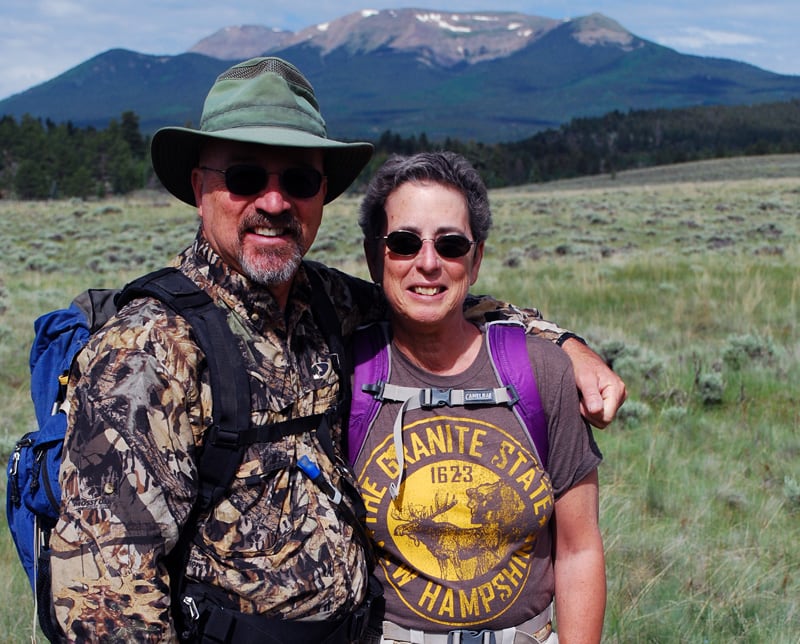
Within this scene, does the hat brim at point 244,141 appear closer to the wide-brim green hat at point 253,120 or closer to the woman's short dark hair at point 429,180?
the wide-brim green hat at point 253,120

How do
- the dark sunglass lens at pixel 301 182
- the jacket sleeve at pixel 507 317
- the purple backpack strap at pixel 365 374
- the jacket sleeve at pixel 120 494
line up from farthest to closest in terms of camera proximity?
the jacket sleeve at pixel 507 317 < the purple backpack strap at pixel 365 374 < the dark sunglass lens at pixel 301 182 < the jacket sleeve at pixel 120 494

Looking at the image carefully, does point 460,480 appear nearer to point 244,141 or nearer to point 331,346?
point 331,346

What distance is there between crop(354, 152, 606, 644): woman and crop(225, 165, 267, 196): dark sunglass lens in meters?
0.48

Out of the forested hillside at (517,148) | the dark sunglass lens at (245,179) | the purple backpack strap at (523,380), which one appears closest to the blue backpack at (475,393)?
the purple backpack strap at (523,380)

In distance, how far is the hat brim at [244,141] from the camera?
2256 millimetres

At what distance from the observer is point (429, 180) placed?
8.58 feet

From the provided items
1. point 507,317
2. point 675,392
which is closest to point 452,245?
point 507,317

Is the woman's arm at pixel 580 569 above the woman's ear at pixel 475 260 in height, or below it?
below

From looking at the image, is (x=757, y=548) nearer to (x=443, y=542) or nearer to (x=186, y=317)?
(x=443, y=542)

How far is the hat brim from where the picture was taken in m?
2.26

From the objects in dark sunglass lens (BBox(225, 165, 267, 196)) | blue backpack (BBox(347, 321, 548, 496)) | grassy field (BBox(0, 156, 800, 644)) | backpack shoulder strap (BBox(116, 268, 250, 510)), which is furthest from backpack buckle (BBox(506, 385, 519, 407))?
grassy field (BBox(0, 156, 800, 644))

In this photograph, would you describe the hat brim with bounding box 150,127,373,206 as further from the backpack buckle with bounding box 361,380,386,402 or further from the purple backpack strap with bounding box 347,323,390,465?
the backpack buckle with bounding box 361,380,386,402

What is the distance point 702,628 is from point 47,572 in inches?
115

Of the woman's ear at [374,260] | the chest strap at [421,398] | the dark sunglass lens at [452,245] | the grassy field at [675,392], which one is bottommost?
the grassy field at [675,392]
